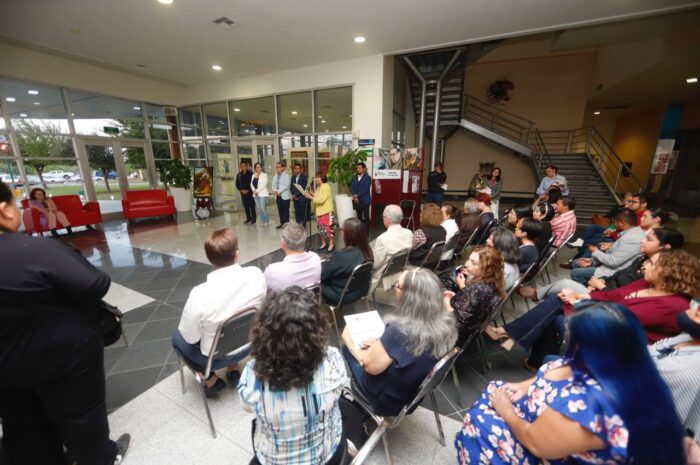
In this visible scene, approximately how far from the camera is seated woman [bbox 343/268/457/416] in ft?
4.07

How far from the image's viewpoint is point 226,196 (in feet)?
31.3

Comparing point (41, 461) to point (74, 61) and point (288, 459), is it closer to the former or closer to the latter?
point (288, 459)

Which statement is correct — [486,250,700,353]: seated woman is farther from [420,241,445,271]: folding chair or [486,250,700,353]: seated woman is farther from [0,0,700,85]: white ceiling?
[0,0,700,85]: white ceiling

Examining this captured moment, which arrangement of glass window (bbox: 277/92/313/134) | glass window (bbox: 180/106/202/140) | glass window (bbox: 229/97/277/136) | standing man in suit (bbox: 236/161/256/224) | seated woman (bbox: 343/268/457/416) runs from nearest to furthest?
seated woman (bbox: 343/268/457/416) < standing man in suit (bbox: 236/161/256/224) < glass window (bbox: 277/92/313/134) < glass window (bbox: 229/97/277/136) < glass window (bbox: 180/106/202/140)

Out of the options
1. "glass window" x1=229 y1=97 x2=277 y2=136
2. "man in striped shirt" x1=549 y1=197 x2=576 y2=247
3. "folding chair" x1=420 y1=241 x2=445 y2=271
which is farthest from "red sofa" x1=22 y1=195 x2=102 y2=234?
"man in striped shirt" x1=549 y1=197 x2=576 y2=247

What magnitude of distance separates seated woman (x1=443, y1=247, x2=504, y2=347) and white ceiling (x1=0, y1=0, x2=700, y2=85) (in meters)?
4.30

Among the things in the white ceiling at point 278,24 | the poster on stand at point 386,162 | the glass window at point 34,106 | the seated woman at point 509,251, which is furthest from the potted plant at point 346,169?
the glass window at point 34,106

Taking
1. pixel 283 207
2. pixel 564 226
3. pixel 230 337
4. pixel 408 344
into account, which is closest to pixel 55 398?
pixel 230 337

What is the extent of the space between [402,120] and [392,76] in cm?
200

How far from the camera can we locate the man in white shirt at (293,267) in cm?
210

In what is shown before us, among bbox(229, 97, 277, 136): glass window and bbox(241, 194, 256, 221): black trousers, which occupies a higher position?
bbox(229, 97, 277, 136): glass window

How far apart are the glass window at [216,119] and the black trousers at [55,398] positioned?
28.7 feet

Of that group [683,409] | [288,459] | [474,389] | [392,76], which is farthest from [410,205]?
[288,459]

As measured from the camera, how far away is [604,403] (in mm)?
796
